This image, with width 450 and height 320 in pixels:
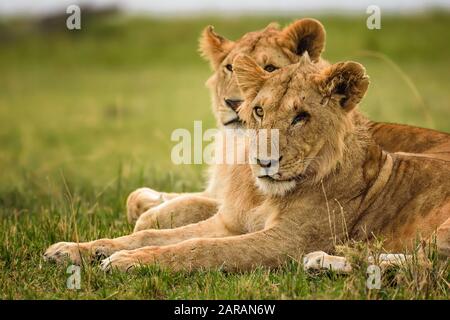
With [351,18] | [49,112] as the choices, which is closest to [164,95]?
[49,112]

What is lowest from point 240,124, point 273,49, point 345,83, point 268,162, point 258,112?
point 268,162

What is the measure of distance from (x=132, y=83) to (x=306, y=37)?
2157cm

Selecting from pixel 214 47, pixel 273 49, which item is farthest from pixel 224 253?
pixel 214 47

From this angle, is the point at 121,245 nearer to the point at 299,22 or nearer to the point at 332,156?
the point at 332,156

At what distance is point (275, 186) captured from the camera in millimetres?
5949

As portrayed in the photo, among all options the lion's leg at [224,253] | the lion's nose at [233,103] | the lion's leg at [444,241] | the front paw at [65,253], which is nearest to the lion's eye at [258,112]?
the lion's leg at [224,253]

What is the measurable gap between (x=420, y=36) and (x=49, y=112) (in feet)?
42.1

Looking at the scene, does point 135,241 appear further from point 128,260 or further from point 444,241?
point 444,241

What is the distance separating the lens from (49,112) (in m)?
24.8

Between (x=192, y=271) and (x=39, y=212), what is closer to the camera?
(x=192, y=271)

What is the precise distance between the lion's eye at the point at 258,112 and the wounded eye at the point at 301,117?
0.24 metres

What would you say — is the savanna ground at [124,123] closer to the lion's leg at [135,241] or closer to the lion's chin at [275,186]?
the lion's leg at [135,241]

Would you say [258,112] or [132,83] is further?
[132,83]
